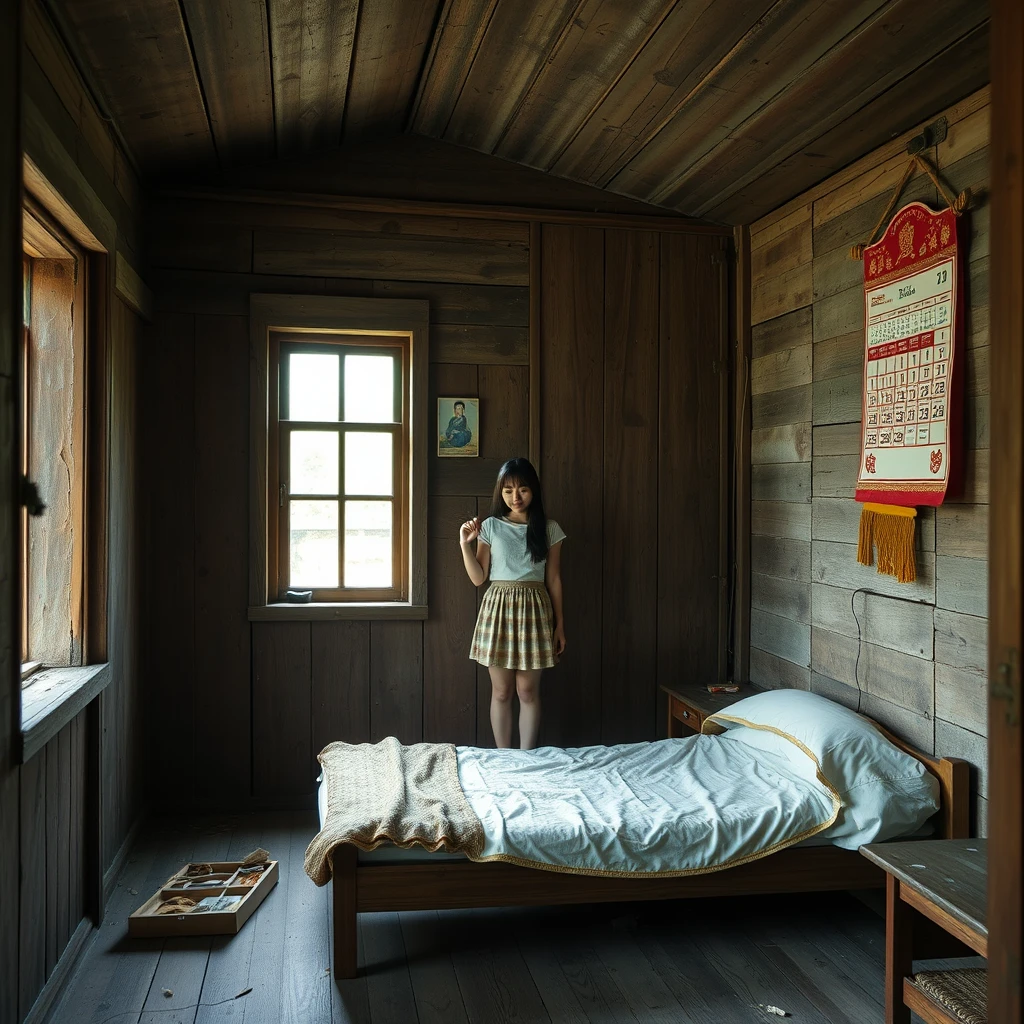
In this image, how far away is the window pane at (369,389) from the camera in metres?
4.25

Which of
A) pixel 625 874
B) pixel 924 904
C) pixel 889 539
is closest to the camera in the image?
pixel 924 904

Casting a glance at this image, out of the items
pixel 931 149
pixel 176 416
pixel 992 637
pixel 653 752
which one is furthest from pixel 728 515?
pixel 992 637

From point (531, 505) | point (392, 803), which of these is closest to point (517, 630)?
point (531, 505)

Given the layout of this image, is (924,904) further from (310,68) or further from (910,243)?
(310,68)

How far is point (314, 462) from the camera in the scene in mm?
4227

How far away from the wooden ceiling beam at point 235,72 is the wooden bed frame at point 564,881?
245 centimetres

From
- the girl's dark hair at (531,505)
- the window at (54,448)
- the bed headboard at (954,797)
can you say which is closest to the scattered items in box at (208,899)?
the window at (54,448)

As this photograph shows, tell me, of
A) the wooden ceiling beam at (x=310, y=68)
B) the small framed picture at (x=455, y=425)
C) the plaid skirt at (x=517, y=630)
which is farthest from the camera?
the small framed picture at (x=455, y=425)

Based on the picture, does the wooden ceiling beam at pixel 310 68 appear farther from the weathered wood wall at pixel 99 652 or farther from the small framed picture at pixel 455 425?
the small framed picture at pixel 455 425

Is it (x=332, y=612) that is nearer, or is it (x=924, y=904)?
(x=924, y=904)

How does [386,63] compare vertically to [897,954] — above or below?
above

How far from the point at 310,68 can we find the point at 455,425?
1.58m

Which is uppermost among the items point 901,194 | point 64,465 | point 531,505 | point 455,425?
point 901,194

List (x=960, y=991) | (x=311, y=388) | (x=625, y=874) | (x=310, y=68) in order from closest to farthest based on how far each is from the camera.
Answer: (x=960, y=991) → (x=625, y=874) → (x=310, y=68) → (x=311, y=388)
